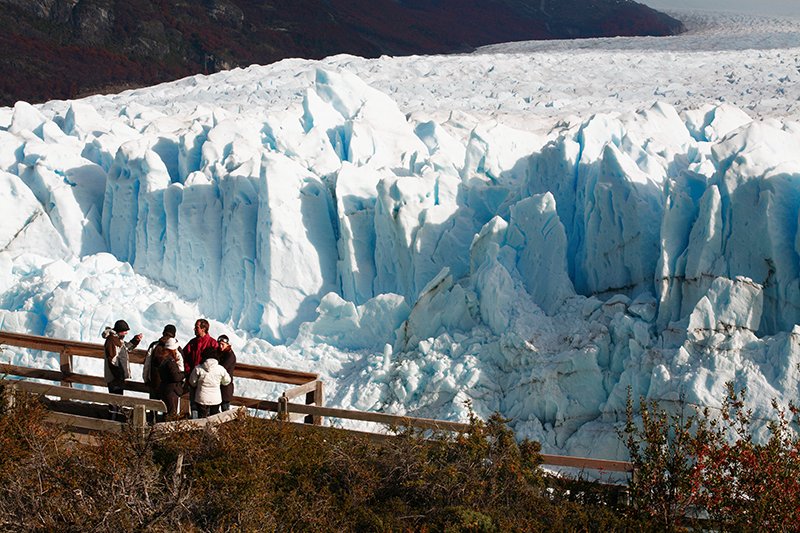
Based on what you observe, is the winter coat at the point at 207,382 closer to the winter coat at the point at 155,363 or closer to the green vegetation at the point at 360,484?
the winter coat at the point at 155,363

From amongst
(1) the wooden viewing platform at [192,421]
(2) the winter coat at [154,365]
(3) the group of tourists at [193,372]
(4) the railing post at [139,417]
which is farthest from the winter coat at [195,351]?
(4) the railing post at [139,417]

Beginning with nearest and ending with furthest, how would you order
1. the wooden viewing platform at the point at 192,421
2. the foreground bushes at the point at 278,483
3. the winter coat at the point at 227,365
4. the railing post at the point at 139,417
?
the foreground bushes at the point at 278,483, the railing post at the point at 139,417, the wooden viewing platform at the point at 192,421, the winter coat at the point at 227,365

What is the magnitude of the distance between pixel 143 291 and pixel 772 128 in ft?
31.0

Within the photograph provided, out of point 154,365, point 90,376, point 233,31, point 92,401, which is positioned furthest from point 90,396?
point 233,31

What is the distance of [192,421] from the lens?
6.66m

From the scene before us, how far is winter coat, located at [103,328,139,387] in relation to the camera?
299 inches

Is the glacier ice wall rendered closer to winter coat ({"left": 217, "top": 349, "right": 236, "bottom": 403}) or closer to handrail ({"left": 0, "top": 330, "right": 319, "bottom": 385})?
handrail ({"left": 0, "top": 330, "right": 319, "bottom": 385})

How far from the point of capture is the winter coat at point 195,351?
7273 millimetres

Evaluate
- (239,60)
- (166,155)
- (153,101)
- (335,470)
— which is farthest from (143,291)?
(239,60)

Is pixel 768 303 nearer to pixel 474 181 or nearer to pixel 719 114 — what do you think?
pixel 474 181

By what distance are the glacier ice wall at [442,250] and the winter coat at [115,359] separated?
4.49m

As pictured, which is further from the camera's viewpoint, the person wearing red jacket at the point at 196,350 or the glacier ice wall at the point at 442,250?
the glacier ice wall at the point at 442,250

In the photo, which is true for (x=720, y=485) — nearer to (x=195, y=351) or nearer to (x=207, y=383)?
(x=207, y=383)

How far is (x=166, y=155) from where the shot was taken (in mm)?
Answer: 17062
